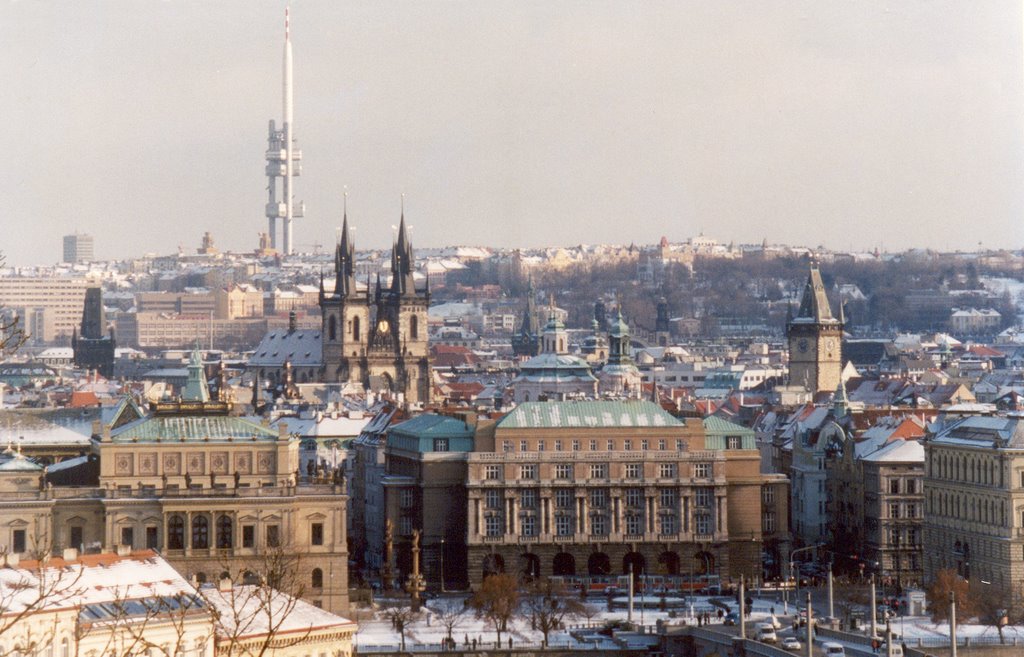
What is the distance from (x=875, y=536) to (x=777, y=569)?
228 centimetres

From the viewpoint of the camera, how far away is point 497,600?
60594mm

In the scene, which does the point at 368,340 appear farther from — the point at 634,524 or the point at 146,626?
the point at 146,626

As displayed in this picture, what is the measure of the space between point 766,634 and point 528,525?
17664mm

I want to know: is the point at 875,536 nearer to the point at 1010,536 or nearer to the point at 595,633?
the point at 1010,536

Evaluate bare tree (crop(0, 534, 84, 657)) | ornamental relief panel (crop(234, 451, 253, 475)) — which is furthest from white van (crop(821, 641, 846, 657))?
ornamental relief panel (crop(234, 451, 253, 475))

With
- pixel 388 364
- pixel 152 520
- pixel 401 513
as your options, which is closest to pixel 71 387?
pixel 388 364

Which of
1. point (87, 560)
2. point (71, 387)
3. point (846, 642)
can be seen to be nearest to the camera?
point (87, 560)

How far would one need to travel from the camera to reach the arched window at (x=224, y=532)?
63125 millimetres

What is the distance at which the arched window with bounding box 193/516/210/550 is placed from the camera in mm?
63250

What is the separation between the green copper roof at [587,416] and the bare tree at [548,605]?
16.4ft

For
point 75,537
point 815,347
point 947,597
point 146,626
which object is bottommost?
point 947,597

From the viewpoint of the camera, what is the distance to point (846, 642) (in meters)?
53.4

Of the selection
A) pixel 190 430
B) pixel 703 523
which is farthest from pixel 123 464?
pixel 703 523

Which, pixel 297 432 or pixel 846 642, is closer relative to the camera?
pixel 846 642
